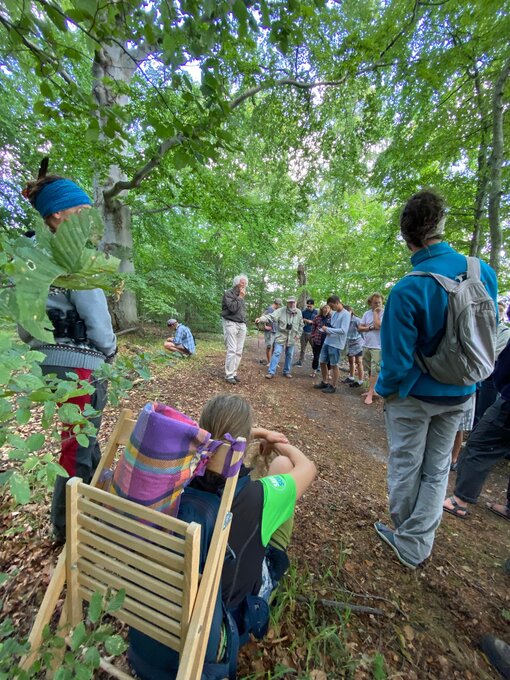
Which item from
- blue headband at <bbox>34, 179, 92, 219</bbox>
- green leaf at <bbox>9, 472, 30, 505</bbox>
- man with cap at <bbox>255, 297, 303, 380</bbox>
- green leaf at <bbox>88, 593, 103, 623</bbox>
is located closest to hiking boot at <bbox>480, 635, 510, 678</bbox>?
green leaf at <bbox>88, 593, 103, 623</bbox>

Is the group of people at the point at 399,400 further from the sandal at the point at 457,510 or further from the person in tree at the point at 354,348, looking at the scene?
the person in tree at the point at 354,348

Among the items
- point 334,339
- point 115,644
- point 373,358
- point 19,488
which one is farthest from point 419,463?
point 334,339

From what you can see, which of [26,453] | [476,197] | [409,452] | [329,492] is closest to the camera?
[26,453]

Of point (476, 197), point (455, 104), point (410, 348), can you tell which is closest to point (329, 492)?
point (410, 348)

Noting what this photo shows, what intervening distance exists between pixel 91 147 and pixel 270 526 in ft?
16.9

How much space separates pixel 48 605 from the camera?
104 centimetres

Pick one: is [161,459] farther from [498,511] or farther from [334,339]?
[334,339]

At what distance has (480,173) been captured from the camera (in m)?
4.57

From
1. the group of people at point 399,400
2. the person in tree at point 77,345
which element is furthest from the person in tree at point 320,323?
the person in tree at point 77,345

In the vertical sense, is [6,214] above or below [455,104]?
below

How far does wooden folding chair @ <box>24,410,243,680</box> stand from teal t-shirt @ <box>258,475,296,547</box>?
0.24 metres

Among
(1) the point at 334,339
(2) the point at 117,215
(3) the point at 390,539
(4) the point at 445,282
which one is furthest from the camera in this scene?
(2) the point at 117,215

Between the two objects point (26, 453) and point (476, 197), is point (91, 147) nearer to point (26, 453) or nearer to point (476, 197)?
point (26, 453)

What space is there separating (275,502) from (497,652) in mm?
1536
